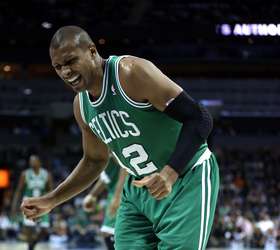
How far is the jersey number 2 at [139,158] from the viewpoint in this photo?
3.09 meters

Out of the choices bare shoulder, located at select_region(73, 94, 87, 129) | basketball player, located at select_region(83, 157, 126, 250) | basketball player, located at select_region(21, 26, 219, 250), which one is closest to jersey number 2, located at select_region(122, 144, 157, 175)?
basketball player, located at select_region(21, 26, 219, 250)

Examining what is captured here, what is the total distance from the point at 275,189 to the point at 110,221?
52.9 feet

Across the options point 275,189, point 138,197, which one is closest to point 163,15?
point 275,189

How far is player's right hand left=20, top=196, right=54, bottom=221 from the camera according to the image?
3.31 m

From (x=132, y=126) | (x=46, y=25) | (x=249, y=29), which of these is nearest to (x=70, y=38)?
(x=132, y=126)

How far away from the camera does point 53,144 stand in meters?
23.5

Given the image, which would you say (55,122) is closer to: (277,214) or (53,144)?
(53,144)

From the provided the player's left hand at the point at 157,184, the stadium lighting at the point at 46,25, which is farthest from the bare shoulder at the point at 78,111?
the stadium lighting at the point at 46,25

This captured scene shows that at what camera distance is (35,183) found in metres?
9.95

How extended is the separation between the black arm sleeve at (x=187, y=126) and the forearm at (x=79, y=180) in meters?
0.80

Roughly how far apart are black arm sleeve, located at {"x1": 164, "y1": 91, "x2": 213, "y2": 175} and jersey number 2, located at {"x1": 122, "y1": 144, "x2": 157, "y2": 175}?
282 millimetres

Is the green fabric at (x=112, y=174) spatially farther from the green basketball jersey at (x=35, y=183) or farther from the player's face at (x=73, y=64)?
the player's face at (x=73, y=64)

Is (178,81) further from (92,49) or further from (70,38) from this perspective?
(70,38)

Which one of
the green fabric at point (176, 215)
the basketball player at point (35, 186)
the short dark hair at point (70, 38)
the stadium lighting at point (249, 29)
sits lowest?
the basketball player at point (35, 186)
